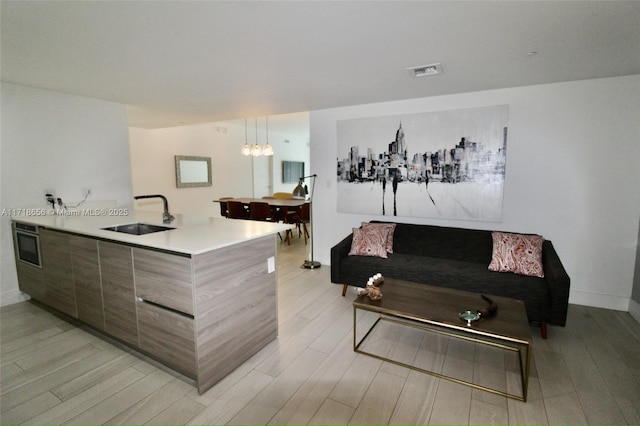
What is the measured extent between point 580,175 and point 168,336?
3.90 m

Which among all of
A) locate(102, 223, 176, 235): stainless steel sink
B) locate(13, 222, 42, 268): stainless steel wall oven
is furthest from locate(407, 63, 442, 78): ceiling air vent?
locate(13, 222, 42, 268): stainless steel wall oven

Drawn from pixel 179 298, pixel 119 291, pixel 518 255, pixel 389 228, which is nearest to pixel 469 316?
pixel 518 255

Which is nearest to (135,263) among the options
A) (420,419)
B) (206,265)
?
(206,265)

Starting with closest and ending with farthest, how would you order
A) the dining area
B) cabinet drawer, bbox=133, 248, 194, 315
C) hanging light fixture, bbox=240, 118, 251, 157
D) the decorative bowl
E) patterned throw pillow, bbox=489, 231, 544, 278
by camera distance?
cabinet drawer, bbox=133, 248, 194, 315, the decorative bowl, patterned throw pillow, bbox=489, 231, 544, 278, the dining area, hanging light fixture, bbox=240, 118, 251, 157

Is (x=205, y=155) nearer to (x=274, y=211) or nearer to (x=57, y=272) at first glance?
(x=274, y=211)

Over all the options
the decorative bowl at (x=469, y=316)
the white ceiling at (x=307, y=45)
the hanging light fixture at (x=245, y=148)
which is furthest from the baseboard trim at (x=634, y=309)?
the hanging light fixture at (x=245, y=148)

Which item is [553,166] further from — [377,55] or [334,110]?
[334,110]

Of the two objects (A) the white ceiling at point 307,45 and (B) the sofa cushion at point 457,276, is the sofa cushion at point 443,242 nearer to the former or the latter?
(B) the sofa cushion at point 457,276

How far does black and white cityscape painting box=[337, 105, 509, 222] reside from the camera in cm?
340

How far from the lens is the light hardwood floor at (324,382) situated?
1.75m

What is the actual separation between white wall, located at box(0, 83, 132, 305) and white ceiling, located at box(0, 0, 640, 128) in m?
0.24

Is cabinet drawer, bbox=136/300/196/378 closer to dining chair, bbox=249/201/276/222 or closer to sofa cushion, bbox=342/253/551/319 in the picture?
sofa cushion, bbox=342/253/551/319

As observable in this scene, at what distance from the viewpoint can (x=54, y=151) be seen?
344 cm

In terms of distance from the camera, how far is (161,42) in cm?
213
